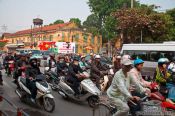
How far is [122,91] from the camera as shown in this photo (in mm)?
5492

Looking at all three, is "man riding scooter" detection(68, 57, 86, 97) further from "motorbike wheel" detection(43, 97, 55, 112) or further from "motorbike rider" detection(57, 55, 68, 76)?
"motorbike rider" detection(57, 55, 68, 76)

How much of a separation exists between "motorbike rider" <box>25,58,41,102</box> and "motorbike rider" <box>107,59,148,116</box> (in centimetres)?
384

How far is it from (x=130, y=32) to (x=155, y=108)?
27123mm

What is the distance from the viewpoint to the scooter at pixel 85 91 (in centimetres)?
952

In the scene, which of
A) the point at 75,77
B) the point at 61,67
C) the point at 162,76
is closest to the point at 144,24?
the point at 61,67

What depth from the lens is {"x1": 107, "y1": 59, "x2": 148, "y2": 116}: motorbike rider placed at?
18.1 ft

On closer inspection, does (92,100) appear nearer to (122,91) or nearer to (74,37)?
(122,91)

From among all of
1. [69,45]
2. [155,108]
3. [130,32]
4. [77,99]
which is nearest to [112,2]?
[69,45]

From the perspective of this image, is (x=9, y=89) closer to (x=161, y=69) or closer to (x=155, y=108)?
(x=161, y=69)

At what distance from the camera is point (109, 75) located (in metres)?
12.4

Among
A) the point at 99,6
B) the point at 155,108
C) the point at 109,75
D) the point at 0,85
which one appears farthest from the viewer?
the point at 99,6

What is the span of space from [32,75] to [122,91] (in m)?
4.61

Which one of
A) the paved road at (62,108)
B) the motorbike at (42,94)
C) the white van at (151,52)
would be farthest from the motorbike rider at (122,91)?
the white van at (151,52)

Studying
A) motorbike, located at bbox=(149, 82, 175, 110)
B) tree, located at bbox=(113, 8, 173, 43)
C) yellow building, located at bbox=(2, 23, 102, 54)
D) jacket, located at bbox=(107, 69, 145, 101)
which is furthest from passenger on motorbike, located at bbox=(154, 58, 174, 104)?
yellow building, located at bbox=(2, 23, 102, 54)
